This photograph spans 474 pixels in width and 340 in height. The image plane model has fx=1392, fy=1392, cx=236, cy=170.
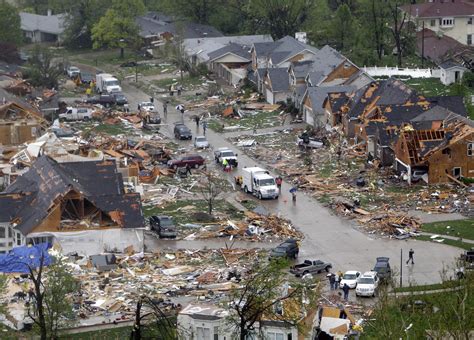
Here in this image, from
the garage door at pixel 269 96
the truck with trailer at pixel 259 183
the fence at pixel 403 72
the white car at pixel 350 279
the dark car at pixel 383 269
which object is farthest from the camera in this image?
the fence at pixel 403 72

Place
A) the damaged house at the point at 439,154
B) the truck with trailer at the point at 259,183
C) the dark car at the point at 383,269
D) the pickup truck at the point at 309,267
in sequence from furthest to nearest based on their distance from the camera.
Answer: the damaged house at the point at 439,154
the truck with trailer at the point at 259,183
the pickup truck at the point at 309,267
the dark car at the point at 383,269

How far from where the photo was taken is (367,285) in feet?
130

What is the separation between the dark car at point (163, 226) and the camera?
4669cm

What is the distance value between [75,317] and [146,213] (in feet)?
40.9

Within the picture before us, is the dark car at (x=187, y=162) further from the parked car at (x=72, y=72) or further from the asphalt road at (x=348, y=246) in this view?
the parked car at (x=72, y=72)

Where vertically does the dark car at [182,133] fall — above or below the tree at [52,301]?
below

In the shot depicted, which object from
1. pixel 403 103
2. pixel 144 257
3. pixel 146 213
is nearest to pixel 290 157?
pixel 403 103

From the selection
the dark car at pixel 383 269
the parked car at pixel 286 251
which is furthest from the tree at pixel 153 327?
the dark car at pixel 383 269

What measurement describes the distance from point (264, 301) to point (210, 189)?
749 inches

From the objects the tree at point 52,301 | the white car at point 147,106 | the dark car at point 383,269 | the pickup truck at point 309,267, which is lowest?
the white car at point 147,106

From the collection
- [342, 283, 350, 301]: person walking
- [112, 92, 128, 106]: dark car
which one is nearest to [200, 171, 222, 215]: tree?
[342, 283, 350, 301]: person walking

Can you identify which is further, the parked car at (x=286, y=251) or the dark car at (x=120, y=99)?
the dark car at (x=120, y=99)

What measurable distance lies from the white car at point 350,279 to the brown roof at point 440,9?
4705 centimetres

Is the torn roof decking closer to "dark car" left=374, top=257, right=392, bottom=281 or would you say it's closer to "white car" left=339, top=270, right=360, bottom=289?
"white car" left=339, top=270, right=360, bottom=289
